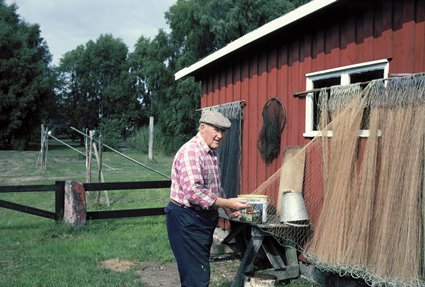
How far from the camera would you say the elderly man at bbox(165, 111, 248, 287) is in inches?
139

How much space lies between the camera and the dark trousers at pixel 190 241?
11.8 feet

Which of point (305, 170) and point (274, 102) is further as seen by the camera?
point (274, 102)

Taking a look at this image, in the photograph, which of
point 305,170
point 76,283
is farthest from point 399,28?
point 76,283

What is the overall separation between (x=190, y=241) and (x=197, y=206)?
0.30 meters

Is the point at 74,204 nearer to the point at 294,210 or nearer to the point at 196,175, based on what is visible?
the point at 294,210

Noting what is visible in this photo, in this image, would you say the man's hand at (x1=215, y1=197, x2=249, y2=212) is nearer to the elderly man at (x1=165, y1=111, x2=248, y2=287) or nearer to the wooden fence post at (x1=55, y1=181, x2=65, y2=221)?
the elderly man at (x1=165, y1=111, x2=248, y2=287)

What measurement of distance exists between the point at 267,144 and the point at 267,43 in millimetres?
1574

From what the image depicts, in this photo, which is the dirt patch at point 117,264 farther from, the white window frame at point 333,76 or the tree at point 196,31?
the tree at point 196,31

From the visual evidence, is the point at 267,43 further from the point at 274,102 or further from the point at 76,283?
the point at 76,283

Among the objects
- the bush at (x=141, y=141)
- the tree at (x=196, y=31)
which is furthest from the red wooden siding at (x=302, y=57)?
the bush at (x=141, y=141)

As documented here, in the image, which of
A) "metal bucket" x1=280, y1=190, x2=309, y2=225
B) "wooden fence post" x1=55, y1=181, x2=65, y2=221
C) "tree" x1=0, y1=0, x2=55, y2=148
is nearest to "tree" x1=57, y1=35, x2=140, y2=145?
"tree" x1=0, y1=0, x2=55, y2=148

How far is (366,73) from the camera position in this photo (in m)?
5.10

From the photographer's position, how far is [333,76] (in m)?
5.55

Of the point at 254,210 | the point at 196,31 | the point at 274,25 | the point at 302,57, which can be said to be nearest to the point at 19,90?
the point at 196,31
